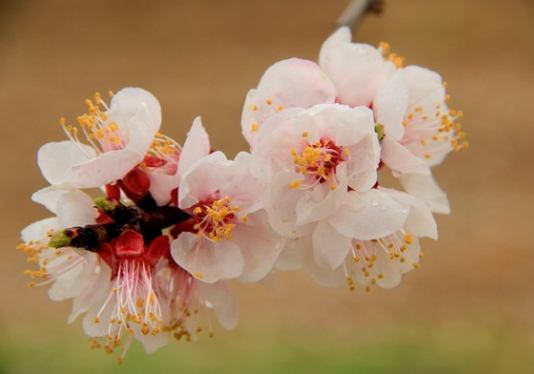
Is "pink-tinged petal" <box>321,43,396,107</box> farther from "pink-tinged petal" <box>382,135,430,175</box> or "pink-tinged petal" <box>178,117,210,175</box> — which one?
"pink-tinged petal" <box>178,117,210,175</box>

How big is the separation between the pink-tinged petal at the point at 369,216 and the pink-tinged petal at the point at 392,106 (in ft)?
0.30

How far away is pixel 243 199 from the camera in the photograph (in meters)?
0.83

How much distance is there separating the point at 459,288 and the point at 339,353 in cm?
78

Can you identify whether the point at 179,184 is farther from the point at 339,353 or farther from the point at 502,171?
the point at 502,171

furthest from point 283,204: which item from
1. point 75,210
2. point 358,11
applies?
point 358,11

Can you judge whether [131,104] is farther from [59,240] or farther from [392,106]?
[392,106]

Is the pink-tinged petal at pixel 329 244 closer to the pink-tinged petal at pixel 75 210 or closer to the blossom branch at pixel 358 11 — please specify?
the pink-tinged petal at pixel 75 210

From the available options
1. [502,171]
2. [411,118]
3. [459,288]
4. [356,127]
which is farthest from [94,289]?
[502,171]

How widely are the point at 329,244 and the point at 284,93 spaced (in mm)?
210

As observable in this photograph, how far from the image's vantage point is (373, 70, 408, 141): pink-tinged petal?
32.4 inches

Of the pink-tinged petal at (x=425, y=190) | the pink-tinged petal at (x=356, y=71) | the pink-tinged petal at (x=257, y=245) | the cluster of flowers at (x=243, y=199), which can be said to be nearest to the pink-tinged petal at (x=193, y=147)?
Answer: the cluster of flowers at (x=243, y=199)

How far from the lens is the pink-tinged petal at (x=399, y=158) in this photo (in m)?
0.83

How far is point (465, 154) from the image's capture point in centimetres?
382

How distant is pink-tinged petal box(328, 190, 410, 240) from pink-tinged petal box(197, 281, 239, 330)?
21 cm
